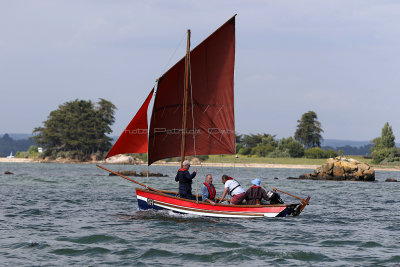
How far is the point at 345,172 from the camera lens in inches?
3009

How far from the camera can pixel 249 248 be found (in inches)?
764

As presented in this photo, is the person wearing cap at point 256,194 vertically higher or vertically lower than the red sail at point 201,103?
lower

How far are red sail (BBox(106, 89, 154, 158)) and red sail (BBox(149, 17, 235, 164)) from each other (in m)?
0.58

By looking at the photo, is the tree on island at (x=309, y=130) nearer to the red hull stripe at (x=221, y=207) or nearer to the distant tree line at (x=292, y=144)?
the distant tree line at (x=292, y=144)

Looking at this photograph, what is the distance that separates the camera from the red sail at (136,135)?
1080 inches

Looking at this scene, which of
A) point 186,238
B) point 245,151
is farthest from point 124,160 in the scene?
point 186,238

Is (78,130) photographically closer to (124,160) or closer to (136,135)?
(124,160)

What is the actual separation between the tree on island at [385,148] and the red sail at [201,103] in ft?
409

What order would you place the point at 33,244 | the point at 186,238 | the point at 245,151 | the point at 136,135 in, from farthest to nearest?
1. the point at 245,151
2. the point at 136,135
3. the point at 186,238
4. the point at 33,244

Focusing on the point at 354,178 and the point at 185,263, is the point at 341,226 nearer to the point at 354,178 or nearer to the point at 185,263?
the point at 185,263

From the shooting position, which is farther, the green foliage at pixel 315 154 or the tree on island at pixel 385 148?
the green foliage at pixel 315 154

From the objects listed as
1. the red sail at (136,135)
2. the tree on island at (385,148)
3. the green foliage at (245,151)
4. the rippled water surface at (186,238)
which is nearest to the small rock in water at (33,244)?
the rippled water surface at (186,238)

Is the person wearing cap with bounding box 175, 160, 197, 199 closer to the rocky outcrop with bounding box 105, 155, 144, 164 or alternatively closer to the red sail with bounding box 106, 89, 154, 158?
the red sail with bounding box 106, 89, 154, 158

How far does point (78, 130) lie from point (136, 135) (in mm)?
151919
